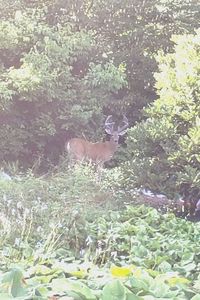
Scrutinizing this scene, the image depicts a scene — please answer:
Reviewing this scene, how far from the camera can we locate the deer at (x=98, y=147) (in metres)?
8.98

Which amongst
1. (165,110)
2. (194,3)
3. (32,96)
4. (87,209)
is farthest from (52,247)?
(194,3)

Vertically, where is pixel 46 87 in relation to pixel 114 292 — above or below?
above

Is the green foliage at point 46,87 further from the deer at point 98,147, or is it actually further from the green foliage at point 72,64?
the deer at point 98,147

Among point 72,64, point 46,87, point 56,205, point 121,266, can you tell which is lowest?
point 121,266

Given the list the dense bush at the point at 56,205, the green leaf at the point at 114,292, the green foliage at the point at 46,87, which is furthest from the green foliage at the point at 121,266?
the green foliage at the point at 46,87

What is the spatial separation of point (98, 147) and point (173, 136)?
288 centimetres

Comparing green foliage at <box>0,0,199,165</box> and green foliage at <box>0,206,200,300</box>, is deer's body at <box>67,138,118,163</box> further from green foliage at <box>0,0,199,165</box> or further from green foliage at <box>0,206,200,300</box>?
green foliage at <box>0,206,200,300</box>

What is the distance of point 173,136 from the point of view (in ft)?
21.6

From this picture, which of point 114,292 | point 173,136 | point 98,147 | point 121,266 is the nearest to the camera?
point 114,292

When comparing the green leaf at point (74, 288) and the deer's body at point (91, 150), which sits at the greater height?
the deer's body at point (91, 150)

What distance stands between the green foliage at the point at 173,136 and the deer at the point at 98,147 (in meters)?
2.14

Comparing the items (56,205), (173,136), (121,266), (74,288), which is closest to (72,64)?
(173,136)

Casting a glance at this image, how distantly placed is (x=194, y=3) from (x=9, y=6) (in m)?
3.51

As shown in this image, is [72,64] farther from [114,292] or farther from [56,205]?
[114,292]
